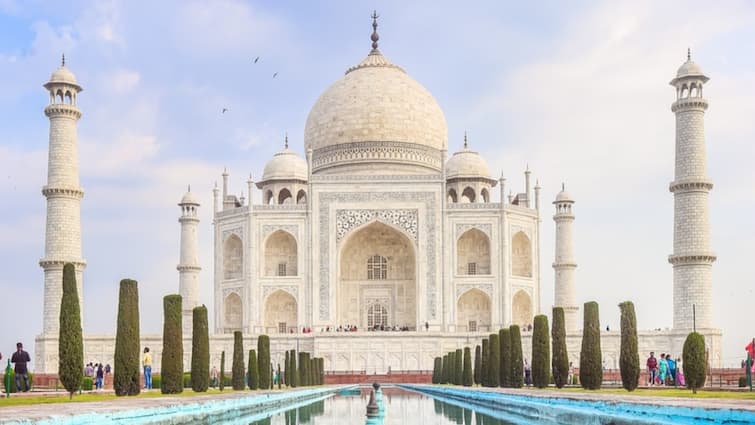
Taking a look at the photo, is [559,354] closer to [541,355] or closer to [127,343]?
[541,355]

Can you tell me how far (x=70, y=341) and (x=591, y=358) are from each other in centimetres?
672

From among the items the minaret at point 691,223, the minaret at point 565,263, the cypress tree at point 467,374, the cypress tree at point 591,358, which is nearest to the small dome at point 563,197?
the minaret at point 565,263

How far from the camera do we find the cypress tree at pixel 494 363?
18.1 metres

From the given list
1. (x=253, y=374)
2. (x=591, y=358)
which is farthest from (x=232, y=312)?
(x=591, y=358)

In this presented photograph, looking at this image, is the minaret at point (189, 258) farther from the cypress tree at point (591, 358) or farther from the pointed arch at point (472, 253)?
the cypress tree at point (591, 358)

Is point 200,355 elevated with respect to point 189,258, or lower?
lower

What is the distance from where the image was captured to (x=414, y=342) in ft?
89.3

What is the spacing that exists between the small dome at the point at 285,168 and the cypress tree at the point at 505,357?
16352mm

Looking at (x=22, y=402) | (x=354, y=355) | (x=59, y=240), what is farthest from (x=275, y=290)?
(x=22, y=402)

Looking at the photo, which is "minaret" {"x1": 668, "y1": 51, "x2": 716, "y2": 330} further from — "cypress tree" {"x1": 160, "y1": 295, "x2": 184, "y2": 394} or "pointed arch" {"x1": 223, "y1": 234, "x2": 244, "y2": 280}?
"cypress tree" {"x1": 160, "y1": 295, "x2": 184, "y2": 394}

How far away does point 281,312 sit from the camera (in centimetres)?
3078

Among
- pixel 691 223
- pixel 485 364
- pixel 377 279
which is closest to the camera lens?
pixel 485 364

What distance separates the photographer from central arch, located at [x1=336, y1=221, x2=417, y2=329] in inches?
1236

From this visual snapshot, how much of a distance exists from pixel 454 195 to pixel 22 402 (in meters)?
23.9
